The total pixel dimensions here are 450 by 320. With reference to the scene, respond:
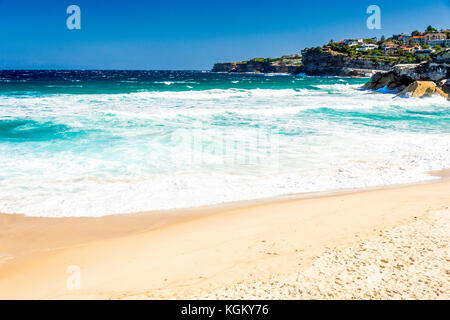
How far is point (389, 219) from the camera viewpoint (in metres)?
5.35

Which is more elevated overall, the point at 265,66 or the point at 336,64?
the point at 265,66

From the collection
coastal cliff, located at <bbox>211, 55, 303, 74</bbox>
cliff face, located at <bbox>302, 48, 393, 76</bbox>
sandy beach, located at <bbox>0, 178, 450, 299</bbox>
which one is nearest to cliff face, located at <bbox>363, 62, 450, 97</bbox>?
sandy beach, located at <bbox>0, 178, 450, 299</bbox>

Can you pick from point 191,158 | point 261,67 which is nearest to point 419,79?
point 191,158

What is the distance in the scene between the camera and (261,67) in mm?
161750

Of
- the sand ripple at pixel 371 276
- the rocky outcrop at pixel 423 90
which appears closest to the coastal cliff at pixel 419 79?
the rocky outcrop at pixel 423 90

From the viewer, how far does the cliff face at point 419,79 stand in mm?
31172

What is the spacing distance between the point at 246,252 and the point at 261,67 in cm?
16568

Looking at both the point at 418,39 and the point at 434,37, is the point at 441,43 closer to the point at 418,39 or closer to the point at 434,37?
the point at 434,37

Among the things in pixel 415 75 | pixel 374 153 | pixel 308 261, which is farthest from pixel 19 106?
pixel 415 75

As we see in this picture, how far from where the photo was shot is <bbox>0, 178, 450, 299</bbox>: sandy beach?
11.3 feet

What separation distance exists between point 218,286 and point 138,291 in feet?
2.98

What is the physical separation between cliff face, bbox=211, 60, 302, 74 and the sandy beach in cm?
13875

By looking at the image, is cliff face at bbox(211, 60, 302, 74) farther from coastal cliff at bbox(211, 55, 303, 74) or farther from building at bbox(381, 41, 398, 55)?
building at bbox(381, 41, 398, 55)

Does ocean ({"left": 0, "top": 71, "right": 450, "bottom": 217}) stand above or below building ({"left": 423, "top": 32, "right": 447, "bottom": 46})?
below
